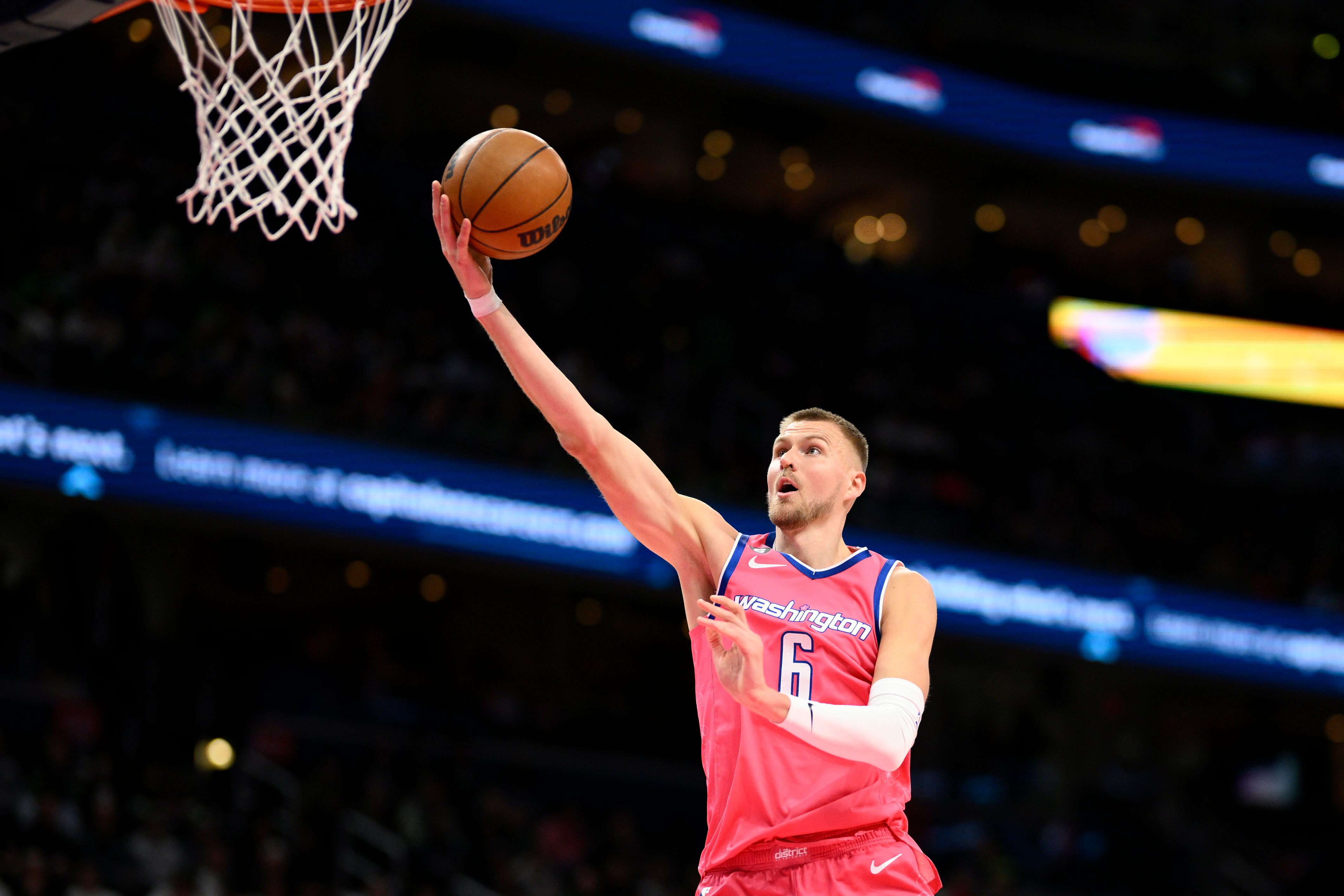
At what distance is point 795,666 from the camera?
13.2ft

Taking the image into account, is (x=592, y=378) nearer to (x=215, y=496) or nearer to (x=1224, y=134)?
(x=215, y=496)

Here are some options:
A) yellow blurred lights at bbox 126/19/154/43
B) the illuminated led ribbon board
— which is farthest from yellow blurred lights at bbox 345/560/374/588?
yellow blurred lights at bbox 126/19/154/43

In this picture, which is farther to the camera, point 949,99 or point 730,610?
point 949,99

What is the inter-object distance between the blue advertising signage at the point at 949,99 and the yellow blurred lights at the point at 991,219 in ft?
7.57

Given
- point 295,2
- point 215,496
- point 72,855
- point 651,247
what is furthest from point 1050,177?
point 295,2

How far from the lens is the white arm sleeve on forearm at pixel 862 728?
3596 millimetres

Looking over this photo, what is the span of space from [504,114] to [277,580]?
23.7 feet

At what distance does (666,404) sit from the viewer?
1738 centimetres

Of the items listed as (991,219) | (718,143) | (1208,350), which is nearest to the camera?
(718,143)

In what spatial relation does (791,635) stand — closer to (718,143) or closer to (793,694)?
(793,694)

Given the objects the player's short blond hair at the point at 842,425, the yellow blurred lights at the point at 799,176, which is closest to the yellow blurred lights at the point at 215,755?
the player's short blond hair at the point at 842,425

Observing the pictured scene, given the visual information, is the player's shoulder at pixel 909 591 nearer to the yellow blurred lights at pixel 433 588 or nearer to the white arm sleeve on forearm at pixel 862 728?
the white arm sleeve on forearm at pixel 862 728

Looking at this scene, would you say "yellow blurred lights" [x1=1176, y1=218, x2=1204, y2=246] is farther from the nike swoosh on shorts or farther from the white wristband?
the white wristband

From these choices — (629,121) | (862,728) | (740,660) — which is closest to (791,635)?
(862,728)
